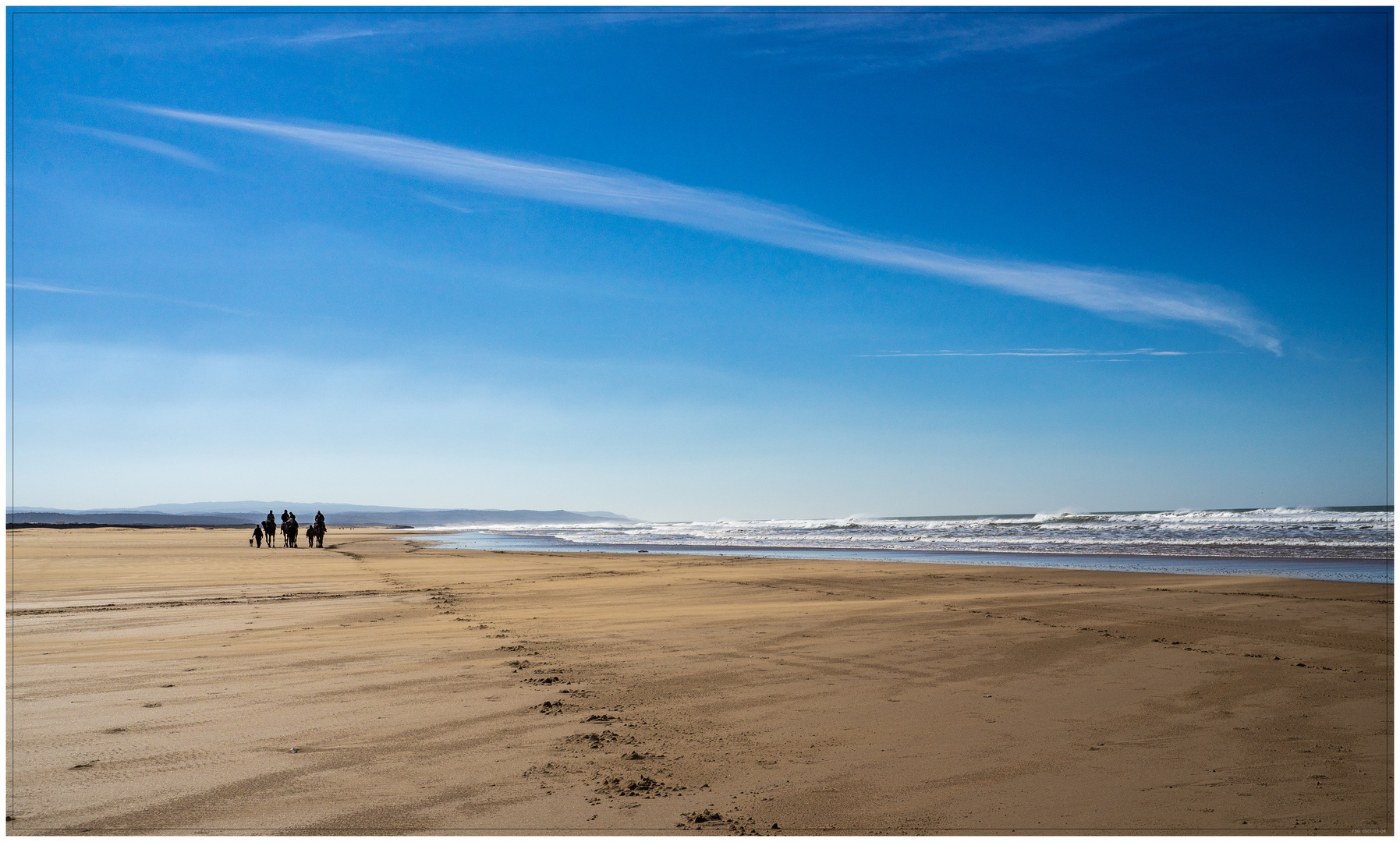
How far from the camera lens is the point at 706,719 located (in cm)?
504

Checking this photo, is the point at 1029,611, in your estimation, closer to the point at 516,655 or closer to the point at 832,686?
the point at 832,686

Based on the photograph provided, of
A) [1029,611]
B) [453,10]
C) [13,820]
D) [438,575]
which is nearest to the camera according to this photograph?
[13,820]

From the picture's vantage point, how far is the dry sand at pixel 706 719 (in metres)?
3.63

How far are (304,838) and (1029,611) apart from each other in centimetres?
907

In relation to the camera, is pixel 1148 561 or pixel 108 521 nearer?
pixel 1148 561

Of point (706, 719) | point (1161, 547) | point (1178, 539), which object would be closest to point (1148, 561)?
point (1161, 547)

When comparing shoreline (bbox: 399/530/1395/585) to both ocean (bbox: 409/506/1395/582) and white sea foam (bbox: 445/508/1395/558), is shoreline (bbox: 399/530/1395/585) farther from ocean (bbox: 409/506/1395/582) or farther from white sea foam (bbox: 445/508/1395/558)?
white sea foam (bbox: 445/508/1395/558)

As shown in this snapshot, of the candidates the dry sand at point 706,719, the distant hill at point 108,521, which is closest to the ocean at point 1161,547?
the dry sand at point 706,719

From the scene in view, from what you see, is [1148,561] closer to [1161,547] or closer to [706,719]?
[1161,547]

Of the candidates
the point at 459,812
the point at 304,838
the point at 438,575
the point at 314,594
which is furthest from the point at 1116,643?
the point at 438,575

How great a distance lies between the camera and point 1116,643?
7.57m

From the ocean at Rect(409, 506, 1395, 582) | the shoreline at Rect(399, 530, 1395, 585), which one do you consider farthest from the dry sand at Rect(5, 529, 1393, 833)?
the ocean at Rect(409, 506, 1395, 582)

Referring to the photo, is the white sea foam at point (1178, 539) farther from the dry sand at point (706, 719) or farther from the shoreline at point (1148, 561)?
the dry sand at point (706, 719)

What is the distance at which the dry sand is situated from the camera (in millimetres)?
3627
